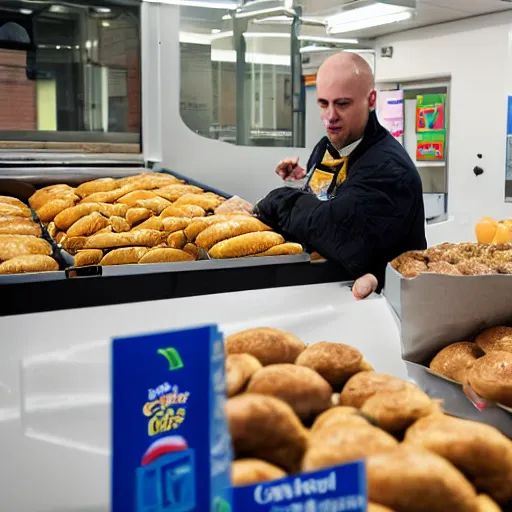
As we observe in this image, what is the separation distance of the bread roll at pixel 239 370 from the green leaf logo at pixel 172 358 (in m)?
0.08

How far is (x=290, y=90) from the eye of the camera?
3.95 m

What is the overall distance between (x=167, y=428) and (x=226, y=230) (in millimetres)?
1599

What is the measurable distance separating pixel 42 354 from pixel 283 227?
123 centimetres

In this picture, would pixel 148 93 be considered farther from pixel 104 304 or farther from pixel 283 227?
pixel 104 304

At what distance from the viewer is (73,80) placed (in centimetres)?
365

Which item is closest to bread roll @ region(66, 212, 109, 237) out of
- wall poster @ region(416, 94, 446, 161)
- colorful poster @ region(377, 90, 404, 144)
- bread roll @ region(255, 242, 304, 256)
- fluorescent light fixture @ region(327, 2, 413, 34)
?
bread roll @ region(255, 242, 304, 256)

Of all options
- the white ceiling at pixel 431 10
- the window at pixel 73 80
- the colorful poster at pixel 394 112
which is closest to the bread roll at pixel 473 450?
the window at pixel 73 80

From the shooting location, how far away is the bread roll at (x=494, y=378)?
1.01 meters

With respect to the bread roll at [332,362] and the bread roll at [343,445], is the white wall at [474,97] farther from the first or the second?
the bread roll at [343,445]

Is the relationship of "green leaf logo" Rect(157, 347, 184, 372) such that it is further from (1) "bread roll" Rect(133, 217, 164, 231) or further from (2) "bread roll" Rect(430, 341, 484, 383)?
(1) "bread roll" Rect(133, 217, 164, 231)

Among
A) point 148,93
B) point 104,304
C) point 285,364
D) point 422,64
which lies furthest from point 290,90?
point 422,64

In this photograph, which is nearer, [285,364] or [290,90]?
[285,364]

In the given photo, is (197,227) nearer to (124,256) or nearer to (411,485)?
(124,256)

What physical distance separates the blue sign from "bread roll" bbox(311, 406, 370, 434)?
0.08 meters
